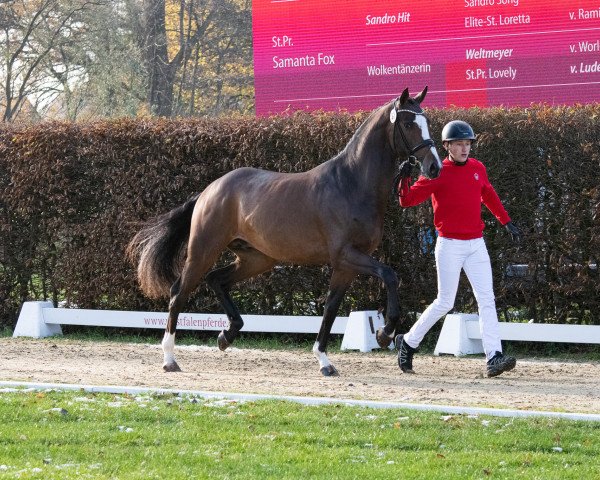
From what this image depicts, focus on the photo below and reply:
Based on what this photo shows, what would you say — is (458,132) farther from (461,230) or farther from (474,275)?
(474,275)

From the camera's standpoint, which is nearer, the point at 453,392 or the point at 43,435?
the point at 43,435

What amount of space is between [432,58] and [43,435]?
8.43 metres

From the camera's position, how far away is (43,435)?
20.4 feet

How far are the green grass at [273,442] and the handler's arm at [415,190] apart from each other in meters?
2.36

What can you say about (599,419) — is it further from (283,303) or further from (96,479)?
(283,303)

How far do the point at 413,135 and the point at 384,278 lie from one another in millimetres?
1155

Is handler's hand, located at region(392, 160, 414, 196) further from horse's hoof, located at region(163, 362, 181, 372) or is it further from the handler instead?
horse's hoof, located at region(163, 362, 181, 372)

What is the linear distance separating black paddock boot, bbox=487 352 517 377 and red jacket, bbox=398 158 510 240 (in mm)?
981

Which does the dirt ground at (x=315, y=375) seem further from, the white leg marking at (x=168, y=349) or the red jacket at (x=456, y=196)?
the red jacket at (x=456, y=196)

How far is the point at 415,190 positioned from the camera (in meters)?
8.86

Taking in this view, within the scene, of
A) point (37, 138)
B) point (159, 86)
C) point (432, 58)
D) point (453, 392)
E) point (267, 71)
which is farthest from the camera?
point (159, 86)

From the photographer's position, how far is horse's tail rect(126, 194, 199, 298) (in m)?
10.4

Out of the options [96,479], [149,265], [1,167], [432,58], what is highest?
[432,58]

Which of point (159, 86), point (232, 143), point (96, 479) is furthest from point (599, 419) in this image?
point (159, 86)
